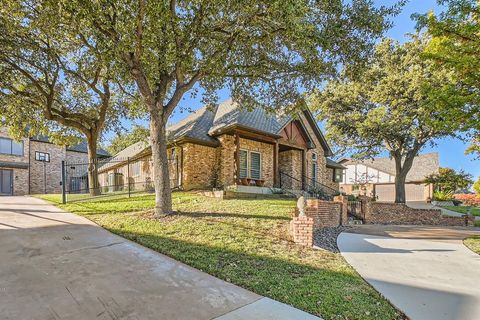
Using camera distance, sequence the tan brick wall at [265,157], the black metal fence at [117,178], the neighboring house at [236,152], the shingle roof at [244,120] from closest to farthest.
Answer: the black metal fence at [117,178] → the neighboring house at [236,152] → the shingle roof at [244,120] → the tan brick wall at [265,157]

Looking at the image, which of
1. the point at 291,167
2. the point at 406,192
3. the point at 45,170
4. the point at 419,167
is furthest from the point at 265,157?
the point at 419,167

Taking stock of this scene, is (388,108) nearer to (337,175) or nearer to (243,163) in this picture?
(337,175)

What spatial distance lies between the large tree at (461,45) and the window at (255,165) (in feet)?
32.5

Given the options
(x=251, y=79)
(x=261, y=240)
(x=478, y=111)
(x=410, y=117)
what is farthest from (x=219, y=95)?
(x=410, y=117)

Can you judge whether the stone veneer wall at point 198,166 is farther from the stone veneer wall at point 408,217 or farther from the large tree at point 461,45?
the large tree at point 461,45

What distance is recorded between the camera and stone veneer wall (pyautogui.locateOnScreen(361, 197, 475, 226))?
1530cm

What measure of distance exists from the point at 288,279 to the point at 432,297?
7.30 ft

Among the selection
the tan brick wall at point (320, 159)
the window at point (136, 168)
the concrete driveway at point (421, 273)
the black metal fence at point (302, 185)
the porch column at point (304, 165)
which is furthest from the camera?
the tan brick wall at point (320, 159)

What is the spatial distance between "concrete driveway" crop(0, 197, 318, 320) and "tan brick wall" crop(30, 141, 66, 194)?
952 inches

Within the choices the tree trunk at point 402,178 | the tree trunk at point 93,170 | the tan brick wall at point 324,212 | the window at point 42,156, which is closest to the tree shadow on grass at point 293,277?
the tan brick wall at point 324,212

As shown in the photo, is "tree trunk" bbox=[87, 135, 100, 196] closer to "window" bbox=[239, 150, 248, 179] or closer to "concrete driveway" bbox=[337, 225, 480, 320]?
"window" bbox=[239, 150, 248, 179]

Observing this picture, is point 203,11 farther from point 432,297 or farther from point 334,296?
point 432,297

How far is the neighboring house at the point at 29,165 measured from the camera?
24.1 meters

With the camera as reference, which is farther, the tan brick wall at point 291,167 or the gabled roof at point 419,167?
the gabled roof at point 419,167
